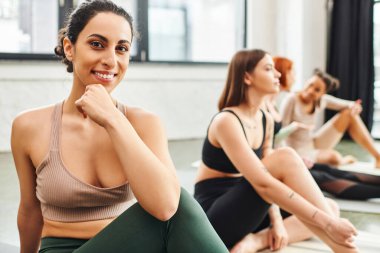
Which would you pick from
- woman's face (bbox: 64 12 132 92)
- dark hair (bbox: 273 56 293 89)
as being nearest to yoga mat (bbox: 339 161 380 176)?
dark hair (bbox: 273 56 293 89)

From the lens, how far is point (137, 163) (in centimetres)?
97

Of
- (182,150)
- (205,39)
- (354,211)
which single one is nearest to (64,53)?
(354,211)

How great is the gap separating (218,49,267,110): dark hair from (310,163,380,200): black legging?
3.55ft

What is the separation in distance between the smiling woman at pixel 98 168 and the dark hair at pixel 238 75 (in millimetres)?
850

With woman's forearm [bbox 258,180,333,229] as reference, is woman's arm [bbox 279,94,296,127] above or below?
above

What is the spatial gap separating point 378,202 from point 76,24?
84.8 inches

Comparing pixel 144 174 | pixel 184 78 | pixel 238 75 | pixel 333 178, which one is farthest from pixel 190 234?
pixel 184 78

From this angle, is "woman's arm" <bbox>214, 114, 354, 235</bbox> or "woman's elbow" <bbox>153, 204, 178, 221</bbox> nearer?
"woman's elbow" <bbox>153, 204, 178, 221</bbox>

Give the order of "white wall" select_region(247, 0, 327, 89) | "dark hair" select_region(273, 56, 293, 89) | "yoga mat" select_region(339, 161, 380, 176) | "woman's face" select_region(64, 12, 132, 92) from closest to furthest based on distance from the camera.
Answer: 1. "woman's face" select_region(64, 12, 132, 92)
2. "dark hair" select_region(273, 56, 293, 89)
3. "yoga mat" select_region(339, 161, 380, 176)
4. "white wall" select_region(247, 0, 327, 89)

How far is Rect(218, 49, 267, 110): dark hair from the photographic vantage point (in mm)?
1924

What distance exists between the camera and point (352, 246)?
5.00 ft

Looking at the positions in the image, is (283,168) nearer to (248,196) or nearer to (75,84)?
(248,196)

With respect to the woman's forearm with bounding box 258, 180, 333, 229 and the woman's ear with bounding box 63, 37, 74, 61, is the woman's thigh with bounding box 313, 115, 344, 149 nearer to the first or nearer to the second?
the woman's forearm with bounding box 258, 180, 333, 229

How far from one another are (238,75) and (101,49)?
96cm
